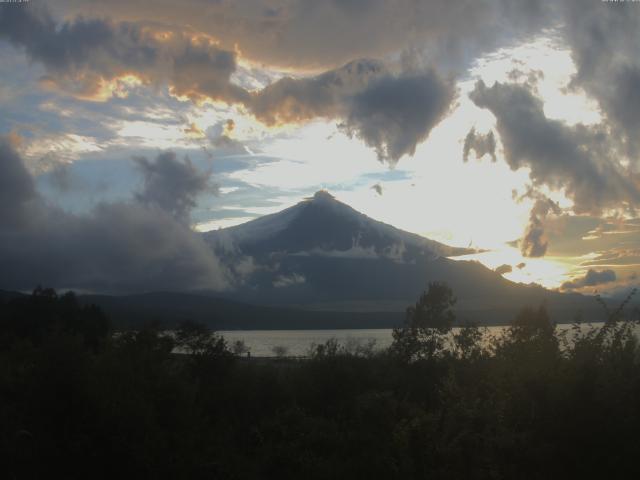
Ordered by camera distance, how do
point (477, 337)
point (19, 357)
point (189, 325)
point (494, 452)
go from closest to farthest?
point (494, 452), point (19, 357), point (189, 325), point (477, 337)

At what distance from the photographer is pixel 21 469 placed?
48.6 feet

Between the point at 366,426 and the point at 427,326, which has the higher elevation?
the point at 427,326

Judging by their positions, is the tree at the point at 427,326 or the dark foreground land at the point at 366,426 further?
the tree at the point at 427,326

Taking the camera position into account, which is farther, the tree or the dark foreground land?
the tree

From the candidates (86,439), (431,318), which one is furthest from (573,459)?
(431,318)

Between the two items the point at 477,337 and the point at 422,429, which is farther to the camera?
the point at 477,337

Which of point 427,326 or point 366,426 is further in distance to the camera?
point 427,326

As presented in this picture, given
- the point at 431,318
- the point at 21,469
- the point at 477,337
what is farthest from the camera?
the point at 431,318

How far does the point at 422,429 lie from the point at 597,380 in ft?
13.3

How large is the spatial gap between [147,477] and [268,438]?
6081 mm

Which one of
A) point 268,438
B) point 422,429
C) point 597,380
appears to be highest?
point 597,380

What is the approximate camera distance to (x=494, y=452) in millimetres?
13508

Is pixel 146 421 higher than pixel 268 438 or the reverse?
higher

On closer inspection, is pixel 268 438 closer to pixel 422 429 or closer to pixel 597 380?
pixel 422 429
